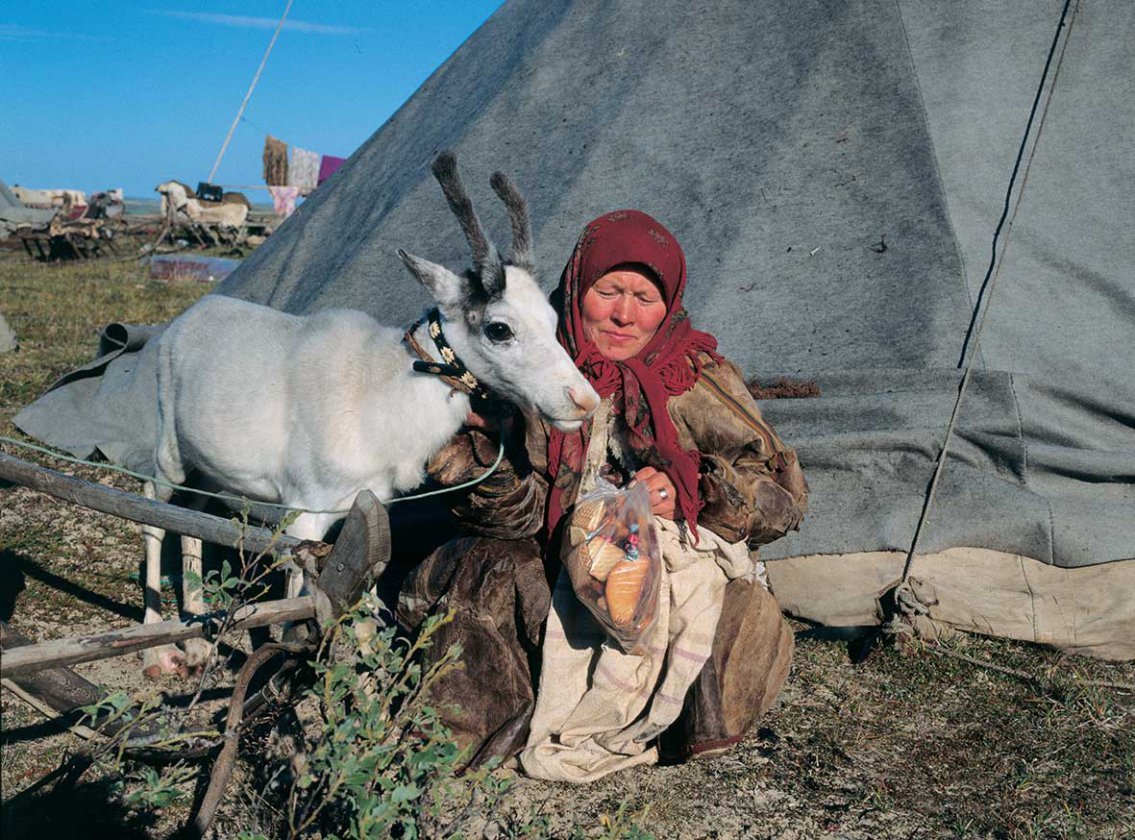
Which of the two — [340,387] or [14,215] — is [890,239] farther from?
[14,215]

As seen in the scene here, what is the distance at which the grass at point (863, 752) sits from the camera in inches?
129

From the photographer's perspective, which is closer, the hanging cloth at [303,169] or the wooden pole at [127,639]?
the wooden pole at [127,639]

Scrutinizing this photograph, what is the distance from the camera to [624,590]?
3.10 meters

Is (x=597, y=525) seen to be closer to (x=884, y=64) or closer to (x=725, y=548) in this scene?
(x=725, y=548)

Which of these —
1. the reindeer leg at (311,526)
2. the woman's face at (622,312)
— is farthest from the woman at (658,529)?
the reindeer leg at (311,526)

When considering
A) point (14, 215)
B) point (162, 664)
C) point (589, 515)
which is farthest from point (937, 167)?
point (14, 215)

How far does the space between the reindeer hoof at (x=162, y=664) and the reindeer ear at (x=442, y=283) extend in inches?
78.1

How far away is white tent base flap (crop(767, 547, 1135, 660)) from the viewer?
4.31 meters

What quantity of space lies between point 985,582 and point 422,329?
268cm

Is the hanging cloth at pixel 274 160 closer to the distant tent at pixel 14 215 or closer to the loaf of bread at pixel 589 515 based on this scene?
the distant tent at pixel 14 215

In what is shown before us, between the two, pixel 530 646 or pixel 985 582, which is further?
pixel 985 582

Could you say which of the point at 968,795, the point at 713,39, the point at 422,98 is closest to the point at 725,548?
Answer: the point at 968,795

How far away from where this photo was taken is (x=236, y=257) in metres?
23.7

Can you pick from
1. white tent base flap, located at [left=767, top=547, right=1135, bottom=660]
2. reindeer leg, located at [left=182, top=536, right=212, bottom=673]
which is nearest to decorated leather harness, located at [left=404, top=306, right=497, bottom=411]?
reindeer leg, located at [left=182, top=536, right=212, bottom=673]
